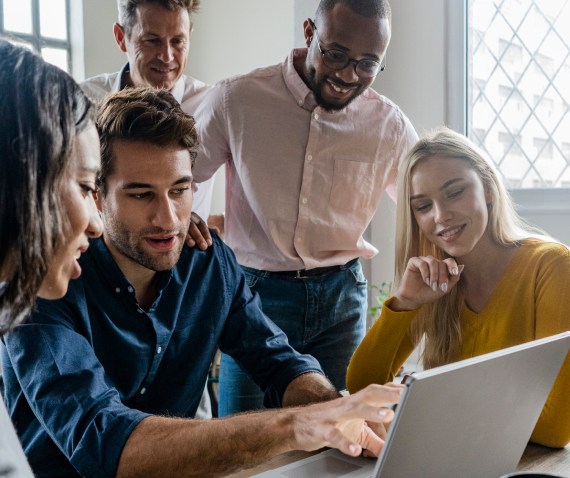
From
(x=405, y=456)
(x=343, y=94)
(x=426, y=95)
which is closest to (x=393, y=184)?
(x=343, y=94)

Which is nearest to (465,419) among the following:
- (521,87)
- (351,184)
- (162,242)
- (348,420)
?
(348,420)

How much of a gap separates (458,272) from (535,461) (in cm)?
54

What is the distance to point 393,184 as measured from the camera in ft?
7.40

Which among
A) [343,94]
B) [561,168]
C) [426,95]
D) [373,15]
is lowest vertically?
[561,168]

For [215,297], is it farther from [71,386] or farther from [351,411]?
[351,411]

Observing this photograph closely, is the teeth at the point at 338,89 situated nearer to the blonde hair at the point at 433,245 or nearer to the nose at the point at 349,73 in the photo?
the nose at the point at 349,73

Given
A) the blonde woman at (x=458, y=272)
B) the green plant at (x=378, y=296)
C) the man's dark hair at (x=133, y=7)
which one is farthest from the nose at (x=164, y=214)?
the green plant at (x=378, y=296)

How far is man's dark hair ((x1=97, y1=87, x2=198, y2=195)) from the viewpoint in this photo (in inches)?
62.2

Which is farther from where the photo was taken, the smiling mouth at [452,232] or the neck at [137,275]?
the smiling mouth at [452,232]

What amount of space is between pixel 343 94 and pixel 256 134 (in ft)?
0.88

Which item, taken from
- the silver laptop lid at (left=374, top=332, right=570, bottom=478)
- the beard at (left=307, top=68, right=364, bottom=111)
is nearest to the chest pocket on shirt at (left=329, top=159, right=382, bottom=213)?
the beard at (left=307, top=68, right=364, bottom=111)

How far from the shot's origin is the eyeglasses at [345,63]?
1.94m

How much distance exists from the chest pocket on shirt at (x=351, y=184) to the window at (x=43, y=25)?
2.68 meters

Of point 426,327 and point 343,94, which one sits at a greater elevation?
point 343,94
